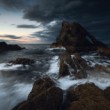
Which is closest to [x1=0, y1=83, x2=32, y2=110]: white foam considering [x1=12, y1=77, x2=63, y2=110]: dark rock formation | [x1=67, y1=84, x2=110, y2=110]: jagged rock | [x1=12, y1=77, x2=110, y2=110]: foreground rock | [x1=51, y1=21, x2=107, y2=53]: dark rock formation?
[x1=12, y1=77, x2=110, y2=110]: foreground rock

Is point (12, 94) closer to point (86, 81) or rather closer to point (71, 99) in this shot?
point (71, 99)

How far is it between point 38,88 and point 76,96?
220 centimetres

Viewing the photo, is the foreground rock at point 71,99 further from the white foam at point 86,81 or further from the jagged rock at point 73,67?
the jagged rock at point 73,67

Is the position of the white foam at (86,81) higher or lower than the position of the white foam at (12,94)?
higher

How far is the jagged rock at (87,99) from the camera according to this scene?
7902 millimetres

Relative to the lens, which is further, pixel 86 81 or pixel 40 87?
pixel 86 81

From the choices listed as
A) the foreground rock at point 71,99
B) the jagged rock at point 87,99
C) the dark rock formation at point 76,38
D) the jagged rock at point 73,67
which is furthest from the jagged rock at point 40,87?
the dark rock formation at point 76,38

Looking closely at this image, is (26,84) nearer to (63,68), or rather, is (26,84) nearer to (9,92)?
(9,92)

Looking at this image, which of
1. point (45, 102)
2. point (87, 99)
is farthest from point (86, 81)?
point (45, 102)

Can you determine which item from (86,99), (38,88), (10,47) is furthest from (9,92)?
(10,47)

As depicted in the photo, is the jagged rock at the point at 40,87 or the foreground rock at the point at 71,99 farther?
the jagged rock at the point at 40,87

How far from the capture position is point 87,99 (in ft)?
27.4

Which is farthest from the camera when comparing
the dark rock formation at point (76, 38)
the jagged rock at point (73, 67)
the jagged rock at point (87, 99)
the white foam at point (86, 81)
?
the dark rock formation at point (76, 38)

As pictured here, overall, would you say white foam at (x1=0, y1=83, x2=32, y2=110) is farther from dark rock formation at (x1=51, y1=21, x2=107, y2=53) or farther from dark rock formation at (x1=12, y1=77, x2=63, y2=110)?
dark rock formation at (x1=51, y1=21, x2=107, y2=53)
